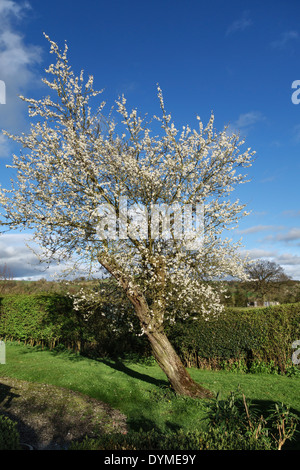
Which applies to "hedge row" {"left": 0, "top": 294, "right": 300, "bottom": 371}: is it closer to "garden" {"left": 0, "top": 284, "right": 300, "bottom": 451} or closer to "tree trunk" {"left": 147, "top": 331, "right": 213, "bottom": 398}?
"garden" {"left": 0, "top": 284, "right": 300, "bottom": 451}

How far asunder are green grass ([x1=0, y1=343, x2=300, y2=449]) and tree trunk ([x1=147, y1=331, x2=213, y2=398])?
1.11ft

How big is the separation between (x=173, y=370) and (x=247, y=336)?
15.2ft

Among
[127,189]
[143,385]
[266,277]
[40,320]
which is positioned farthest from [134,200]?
[266,277]

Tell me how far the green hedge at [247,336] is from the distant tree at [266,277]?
22.8m

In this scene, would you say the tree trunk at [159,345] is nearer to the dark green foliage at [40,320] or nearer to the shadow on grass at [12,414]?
the shadow on grass at [12,414]

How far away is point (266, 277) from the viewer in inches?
1405

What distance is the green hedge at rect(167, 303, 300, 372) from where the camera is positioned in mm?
12133

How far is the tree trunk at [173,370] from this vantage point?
8805mm

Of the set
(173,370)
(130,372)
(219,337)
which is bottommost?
(130,372)

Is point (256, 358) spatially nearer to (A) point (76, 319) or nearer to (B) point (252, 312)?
(B) point (252, 312)

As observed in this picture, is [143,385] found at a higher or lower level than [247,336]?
lower

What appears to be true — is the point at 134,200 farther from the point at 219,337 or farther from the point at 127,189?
the point at 219,337
